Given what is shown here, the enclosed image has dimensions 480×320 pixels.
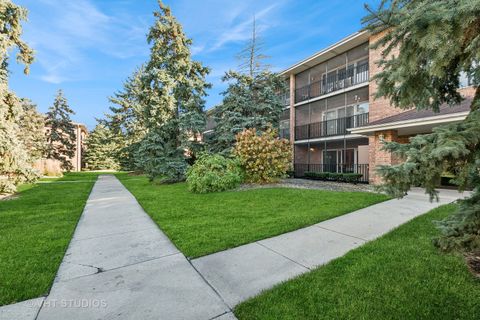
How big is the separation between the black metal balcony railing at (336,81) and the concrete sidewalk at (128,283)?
50.6ft

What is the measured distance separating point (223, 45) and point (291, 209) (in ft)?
58.7

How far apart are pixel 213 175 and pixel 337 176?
8.59 m

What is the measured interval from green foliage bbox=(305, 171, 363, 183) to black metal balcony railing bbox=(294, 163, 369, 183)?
1.90 feet

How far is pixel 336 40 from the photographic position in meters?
14.2

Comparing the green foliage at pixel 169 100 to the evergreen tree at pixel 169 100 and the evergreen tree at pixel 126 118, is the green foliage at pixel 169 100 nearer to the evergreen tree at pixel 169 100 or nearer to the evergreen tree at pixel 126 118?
the evergreen tree at pixel 169 100

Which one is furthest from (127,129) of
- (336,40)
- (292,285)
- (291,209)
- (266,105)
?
(292,285)

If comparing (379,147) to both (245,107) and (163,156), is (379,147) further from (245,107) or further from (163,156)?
(163,156)

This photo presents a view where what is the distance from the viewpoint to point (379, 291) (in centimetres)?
253

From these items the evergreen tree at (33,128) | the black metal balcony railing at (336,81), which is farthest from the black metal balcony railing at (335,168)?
the evergreen tree at (33,128)

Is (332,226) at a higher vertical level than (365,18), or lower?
lower

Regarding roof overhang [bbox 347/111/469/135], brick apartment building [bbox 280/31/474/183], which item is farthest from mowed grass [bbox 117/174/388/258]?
brick apartment building [bbox 280/31/474/183]

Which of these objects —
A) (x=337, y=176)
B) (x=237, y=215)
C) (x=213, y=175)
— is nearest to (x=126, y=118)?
(x=213, y=175)

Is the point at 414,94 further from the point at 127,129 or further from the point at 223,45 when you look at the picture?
the point at 127,129

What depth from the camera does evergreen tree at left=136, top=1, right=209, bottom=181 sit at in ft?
46.1
